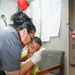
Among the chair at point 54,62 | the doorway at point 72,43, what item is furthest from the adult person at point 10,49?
the doorway at point 72,43

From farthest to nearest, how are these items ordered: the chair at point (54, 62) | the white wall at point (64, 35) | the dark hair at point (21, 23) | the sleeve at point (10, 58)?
the white wall at point (64, 35), the chair at point (54, 62), the dark hair at point (21, 23), the sleeve at point (10, 58)

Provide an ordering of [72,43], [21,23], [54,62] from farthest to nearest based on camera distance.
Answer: [72,43]
[54,62]
[21,23]

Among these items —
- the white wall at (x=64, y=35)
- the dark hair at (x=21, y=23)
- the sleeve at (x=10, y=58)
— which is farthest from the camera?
the white wall at (x=64, y=35)

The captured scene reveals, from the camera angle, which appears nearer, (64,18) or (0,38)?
(0,38)

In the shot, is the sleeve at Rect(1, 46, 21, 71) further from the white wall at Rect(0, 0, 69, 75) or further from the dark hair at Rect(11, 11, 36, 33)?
the white wall at Rect(0, 0, 69, 75)

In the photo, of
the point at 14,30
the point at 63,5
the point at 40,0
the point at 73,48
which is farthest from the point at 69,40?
the point at 14,30

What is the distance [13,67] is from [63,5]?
5.35ft

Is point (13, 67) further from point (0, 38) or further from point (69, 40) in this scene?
point (69, 40)

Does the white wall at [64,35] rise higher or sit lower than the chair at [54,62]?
higher

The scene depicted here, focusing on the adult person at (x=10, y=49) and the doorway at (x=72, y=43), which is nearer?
the adult person at (x=10, y=49)

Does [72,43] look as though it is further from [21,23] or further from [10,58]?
[10,58]

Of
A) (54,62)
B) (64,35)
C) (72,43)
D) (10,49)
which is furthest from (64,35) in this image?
(10,49)

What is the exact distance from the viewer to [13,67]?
A: 91cm

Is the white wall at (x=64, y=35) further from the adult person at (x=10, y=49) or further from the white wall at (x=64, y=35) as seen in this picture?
the adult person at (x=10, y=49)
